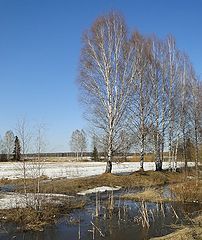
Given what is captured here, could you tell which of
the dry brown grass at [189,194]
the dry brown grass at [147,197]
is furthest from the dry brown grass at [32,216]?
the dry brown grass at [189,194]

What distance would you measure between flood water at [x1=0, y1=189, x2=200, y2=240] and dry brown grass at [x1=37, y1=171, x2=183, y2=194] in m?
7.21

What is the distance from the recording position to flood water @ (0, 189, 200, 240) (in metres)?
11.1

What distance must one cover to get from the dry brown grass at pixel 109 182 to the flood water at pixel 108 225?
721 cm

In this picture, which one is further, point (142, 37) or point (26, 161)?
point (142, 37)

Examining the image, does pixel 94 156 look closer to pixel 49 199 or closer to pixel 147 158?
pixel 147 158

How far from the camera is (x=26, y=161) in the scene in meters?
14.6

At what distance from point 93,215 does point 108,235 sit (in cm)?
312

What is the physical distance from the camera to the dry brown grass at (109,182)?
75.8 feet

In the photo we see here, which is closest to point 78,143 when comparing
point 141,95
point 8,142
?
point 8,142

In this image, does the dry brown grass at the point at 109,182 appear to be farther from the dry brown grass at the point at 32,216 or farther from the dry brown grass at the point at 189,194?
the dry brown grass at the point at 32,216

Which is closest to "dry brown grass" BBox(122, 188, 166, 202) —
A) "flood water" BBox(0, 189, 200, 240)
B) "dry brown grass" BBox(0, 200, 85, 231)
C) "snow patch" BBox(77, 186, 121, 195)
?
"snow patch" BBox(77, 186, 121, 195)

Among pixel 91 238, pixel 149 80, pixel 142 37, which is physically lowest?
pixel 91 238

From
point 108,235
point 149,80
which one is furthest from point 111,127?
point 108,235

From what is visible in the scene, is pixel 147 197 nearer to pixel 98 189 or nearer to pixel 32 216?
pixel 98 189
